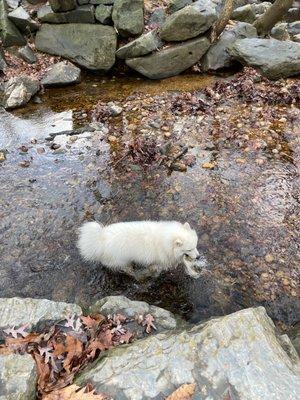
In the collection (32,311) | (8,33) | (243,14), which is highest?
(243,14)

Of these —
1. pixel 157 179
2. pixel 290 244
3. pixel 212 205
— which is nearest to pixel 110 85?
pixel 157 179

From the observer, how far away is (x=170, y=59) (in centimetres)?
1173

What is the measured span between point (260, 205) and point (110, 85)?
7047 mm

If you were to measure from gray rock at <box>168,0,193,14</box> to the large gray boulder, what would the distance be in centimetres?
1294

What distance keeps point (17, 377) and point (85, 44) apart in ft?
Result: 36.3

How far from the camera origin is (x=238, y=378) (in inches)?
139

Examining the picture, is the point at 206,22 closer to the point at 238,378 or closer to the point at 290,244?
the point at 290,244

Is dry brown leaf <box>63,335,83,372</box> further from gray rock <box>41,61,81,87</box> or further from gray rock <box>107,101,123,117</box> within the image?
gray rock <box>41,61,81,87</box>

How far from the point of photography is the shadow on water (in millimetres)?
5688

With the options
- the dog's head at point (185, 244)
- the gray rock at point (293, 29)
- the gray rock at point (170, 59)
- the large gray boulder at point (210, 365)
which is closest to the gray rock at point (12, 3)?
the gray rock at point (170, 59)

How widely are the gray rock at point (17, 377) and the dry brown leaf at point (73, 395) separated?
0.20 m

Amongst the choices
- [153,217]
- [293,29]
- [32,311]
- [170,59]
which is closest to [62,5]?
[170,59]

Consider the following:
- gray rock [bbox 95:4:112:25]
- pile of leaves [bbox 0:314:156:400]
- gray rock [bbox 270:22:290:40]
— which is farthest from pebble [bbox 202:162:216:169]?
gray rock [bbox 270:22:290:40]

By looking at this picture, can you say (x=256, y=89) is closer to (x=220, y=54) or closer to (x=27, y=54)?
(x=220, y=54)
